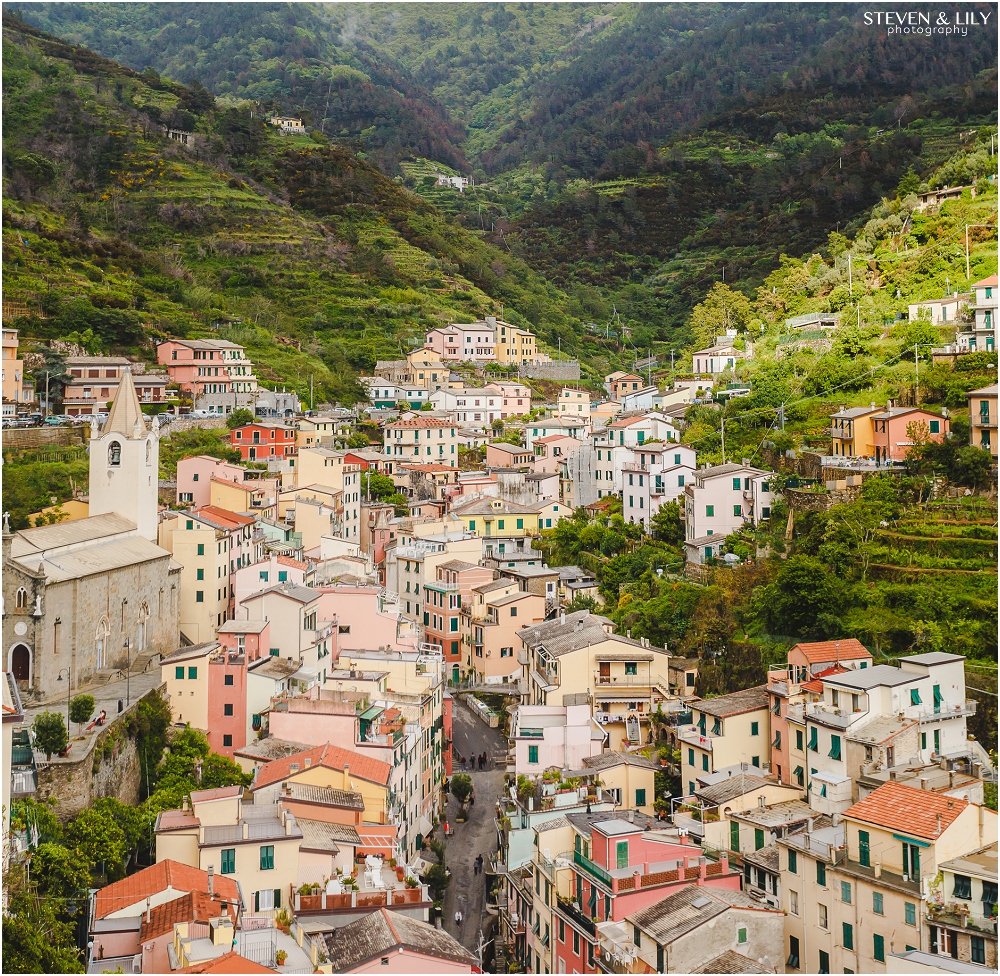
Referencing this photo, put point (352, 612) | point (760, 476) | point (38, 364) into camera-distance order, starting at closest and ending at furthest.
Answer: point (352, 612), point (760, 476), point (38, 364)

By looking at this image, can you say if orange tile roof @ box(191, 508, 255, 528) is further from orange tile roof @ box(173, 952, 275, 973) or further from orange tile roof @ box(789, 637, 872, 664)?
orange tile roof @ box(173, 952, 275, 973)

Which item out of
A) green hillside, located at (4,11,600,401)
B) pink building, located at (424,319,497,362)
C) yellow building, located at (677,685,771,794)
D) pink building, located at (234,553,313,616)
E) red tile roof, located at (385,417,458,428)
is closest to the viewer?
yellow building, located at (677,685,771,794)

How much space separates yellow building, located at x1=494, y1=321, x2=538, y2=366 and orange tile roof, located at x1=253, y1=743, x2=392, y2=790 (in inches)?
2465

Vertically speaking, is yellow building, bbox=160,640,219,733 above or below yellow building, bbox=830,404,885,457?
below

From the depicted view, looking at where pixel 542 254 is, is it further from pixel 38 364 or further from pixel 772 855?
pixel 772 855

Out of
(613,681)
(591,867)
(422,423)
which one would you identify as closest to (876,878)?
(591,867)

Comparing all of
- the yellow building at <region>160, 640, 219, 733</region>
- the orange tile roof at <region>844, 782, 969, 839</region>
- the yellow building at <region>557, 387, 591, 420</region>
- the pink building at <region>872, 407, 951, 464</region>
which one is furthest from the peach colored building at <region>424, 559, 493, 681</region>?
the yellow building at <region>557, 387, 591, 420</region>

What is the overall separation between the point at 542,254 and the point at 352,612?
321 feet

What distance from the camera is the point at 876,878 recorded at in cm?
2206

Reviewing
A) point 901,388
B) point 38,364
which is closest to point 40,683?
point 901,388

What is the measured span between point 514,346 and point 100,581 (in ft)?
196

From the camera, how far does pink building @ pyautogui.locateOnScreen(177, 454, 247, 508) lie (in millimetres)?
52125

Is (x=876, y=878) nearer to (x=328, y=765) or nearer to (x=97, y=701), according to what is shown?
(x=328, y=765)

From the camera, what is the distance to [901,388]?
1727 inches
